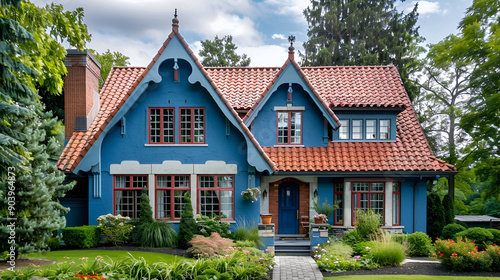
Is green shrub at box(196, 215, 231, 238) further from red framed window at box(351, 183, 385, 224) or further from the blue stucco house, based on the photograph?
red framed window at box(351, 183, 385, 224)

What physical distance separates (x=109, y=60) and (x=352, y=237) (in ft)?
87.2

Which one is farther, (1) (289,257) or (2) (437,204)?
(2) (437,204)

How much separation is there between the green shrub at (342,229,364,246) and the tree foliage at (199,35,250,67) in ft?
85.5

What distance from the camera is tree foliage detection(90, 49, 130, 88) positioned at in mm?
30378

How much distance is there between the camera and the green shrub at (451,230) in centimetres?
1438

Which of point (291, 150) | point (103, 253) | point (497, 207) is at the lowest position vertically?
point (497, 207)

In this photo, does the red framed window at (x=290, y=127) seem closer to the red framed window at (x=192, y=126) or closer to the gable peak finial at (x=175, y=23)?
the red framed window at (x=192, y=126)

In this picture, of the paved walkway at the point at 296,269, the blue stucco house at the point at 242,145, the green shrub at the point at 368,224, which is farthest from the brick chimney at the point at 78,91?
the green shrub at the point at 368,224

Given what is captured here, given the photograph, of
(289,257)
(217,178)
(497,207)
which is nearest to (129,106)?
(217,178)

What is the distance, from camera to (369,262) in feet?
37.7

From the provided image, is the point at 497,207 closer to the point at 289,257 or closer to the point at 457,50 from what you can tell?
the point at 457,50

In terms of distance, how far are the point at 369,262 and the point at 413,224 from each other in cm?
519

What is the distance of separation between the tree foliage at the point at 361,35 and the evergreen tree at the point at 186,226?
2035cm

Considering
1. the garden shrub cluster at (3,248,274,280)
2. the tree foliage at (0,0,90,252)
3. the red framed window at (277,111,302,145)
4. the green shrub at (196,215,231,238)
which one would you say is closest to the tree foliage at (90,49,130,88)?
the tree foliage at (0,0,90,252)
